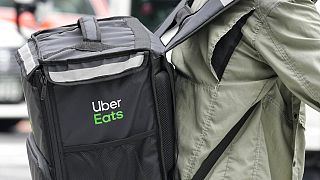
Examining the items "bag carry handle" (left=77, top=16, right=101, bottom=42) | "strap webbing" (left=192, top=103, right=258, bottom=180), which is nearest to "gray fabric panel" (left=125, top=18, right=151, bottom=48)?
"bag carry handle" (left=77, top=16, right=101, bottom=42)

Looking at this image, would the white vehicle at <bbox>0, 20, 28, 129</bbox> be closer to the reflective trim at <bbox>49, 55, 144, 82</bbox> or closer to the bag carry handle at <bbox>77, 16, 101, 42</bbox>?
the bag carry handle at <bbox>77, 16, 101, 42</bbox>

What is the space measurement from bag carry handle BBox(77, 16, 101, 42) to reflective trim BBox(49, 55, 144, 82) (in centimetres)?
12

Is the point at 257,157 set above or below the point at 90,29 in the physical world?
below

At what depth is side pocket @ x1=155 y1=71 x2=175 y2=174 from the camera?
6.99ft

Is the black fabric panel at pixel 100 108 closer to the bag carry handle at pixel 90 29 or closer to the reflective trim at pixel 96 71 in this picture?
the reflective trim at pixel 96 71

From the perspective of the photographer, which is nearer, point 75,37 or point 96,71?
point 96,71

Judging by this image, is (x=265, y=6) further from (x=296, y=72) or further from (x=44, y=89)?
(x=44, y=89)

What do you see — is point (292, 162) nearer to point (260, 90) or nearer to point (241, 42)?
point (260, 90)

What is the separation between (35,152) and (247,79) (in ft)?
2.27

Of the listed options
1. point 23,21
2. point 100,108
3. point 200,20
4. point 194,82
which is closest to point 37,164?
point 100,108

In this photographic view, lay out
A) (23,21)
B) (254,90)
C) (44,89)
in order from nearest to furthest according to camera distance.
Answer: (44,89)
(254,90)
(23,21)

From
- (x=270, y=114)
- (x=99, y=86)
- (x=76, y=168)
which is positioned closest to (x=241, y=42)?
(x=270, y=114)

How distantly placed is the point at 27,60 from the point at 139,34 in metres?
0.35

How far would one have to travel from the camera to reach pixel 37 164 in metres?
2.16
